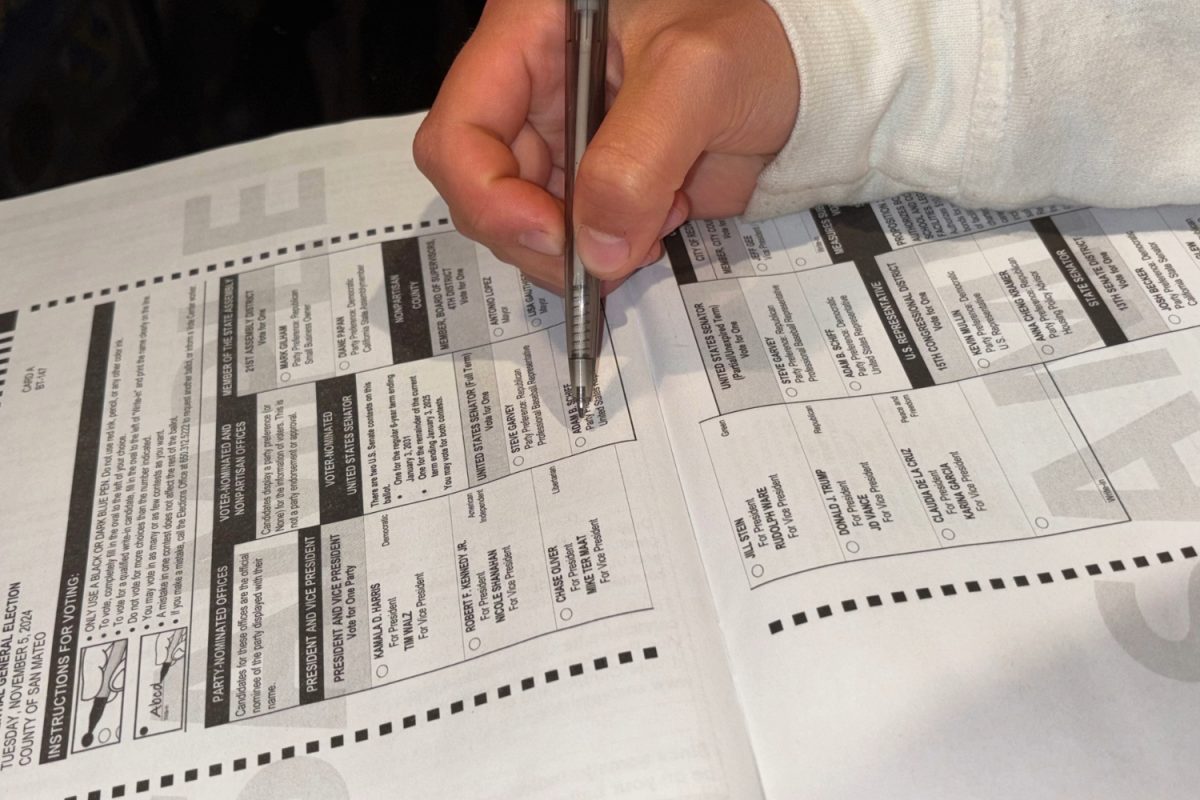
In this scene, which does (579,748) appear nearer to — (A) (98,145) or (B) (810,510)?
(B) (810,510)

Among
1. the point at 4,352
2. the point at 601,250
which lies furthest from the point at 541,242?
the point at 4,352

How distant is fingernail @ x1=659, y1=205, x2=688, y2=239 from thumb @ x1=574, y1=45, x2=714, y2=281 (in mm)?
69

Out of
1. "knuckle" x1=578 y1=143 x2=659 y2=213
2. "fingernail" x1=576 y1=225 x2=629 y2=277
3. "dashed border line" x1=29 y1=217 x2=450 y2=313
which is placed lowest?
"fingernail" x1=576 y1=225 x2=629 y2=277

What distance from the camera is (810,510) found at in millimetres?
417

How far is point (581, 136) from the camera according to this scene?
45 centimetres

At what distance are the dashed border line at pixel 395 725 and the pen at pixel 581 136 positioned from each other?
132 millimetres

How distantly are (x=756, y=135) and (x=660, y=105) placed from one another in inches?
3.3

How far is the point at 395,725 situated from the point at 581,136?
29 centimetres

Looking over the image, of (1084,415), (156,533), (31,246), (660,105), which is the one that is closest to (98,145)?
(31,246)

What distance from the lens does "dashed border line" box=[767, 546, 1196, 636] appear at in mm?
389

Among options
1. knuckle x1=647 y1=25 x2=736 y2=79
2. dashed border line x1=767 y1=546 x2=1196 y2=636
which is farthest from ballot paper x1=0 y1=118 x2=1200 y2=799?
knuckle x1=647 y1=25 x2=736 y2=79

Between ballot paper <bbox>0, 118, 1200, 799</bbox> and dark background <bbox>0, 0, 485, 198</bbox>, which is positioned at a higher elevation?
dark background <bbox>0, 0, 485, 198</bbox>

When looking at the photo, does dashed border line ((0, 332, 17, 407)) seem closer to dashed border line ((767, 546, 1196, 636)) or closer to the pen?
the pen

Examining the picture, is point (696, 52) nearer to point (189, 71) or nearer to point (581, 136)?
point (581, 136)
